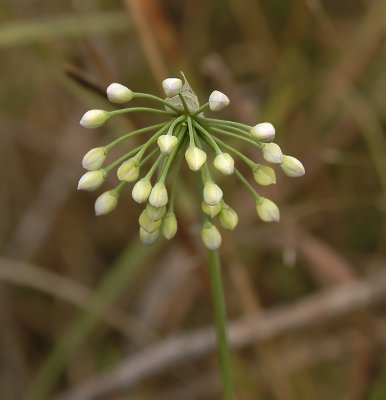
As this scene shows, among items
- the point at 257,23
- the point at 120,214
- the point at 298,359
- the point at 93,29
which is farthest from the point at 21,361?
the point at 257,23

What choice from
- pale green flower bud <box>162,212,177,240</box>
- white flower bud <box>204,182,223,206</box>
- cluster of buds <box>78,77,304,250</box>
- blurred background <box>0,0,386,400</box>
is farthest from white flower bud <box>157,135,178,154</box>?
blurred background <box>0,0,386,400</box>

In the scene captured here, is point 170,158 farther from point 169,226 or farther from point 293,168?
point 293,168

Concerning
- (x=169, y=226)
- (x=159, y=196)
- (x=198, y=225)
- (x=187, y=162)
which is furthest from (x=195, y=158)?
(x=198, y=225)

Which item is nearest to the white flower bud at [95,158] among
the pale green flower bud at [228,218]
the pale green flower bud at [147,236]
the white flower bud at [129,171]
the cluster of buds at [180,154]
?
A: the cluster of buds at [180,154]

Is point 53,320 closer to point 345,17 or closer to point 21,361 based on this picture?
point 21,361

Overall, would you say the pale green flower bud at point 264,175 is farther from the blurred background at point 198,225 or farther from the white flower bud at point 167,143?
the blurred background at point 198,225

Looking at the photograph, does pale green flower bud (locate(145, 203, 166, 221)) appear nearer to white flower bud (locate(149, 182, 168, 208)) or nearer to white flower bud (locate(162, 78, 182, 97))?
white flower bud (locate(149, 182, 168, 208))
